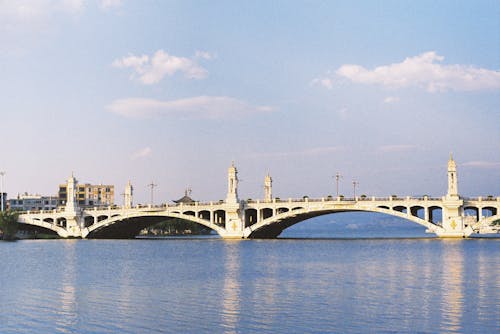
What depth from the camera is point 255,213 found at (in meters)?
138

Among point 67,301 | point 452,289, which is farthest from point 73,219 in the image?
point 452,289

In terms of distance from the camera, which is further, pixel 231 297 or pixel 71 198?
pixel 71 198

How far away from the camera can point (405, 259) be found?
7869 centimetres

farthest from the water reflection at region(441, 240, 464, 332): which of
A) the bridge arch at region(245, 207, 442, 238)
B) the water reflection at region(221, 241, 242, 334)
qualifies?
the bridge arch at region(245, 207, 442, 238)

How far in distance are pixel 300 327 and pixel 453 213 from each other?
8294 cm

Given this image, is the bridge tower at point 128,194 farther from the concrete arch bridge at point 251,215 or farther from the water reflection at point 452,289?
the water reflection at point 452,289

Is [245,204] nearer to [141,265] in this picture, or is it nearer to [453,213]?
[453,213]

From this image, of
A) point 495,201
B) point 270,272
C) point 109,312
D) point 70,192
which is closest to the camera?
point 109,312

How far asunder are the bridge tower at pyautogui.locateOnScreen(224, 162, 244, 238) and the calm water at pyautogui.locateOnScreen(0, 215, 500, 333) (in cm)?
4689

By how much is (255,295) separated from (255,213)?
88.2m

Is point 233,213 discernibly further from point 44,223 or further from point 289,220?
point 44,223

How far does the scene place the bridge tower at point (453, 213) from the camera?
11506 cm

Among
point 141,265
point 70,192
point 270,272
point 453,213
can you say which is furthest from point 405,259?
point 70,192

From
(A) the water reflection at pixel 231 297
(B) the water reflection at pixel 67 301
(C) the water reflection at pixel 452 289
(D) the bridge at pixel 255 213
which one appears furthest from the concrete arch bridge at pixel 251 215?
(B) the water reflection at pixel 67 301
